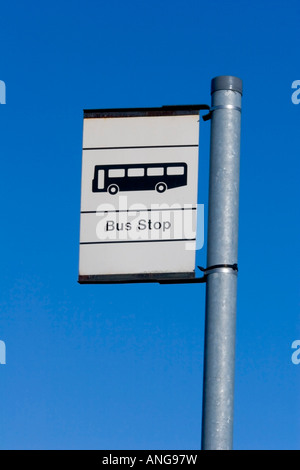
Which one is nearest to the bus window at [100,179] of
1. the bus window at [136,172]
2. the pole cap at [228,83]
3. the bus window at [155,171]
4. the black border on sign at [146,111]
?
the bus window at [136,172]

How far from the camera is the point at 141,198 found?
5.02 metres

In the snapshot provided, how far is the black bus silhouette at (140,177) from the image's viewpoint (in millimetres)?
4930

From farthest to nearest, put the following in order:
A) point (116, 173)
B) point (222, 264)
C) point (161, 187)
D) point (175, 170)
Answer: point (116, 173) → point (175, 170) → point (161, 187) → point (222, 264)

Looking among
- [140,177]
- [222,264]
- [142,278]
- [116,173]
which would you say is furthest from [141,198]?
[222,264]

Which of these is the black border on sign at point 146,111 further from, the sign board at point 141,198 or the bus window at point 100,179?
the bus window at point 100,179

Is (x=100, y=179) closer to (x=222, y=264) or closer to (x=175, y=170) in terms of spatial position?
(x=175, y=170)

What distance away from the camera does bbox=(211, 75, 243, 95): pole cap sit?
4.94 metres

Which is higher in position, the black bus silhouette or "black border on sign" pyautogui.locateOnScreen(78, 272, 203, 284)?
the black bus silhouette

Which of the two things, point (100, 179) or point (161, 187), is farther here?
point (100, 179)

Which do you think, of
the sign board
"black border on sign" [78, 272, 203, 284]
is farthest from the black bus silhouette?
"black border on sign" [78, 272, 203, 284]

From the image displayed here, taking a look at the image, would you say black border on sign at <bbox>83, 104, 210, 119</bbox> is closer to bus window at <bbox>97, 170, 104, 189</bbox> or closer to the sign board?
the sign board

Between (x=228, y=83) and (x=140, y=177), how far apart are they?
0.80m
